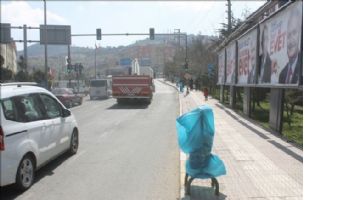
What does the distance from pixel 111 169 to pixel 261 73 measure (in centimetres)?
816

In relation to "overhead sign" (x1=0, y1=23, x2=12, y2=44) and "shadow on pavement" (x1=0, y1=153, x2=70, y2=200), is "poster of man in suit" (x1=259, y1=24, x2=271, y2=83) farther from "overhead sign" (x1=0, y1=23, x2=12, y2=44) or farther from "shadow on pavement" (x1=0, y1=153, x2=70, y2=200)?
"overhead sign" (x1=0, y1=23, x2=12, y2=44)

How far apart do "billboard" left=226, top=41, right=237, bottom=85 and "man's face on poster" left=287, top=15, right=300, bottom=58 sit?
40.4 ft

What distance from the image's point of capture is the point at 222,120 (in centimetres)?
1931

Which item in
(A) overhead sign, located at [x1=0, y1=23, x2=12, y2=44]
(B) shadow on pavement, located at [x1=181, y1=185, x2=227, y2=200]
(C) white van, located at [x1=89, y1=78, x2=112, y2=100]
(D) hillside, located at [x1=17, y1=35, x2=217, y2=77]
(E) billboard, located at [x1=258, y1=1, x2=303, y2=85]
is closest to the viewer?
(B) shadow on pavement, located at [x1=181, y1=185, x2=227, y2=200]

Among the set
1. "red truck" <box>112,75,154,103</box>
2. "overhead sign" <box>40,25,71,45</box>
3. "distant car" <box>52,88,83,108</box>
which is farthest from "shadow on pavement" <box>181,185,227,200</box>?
"overhead sign" <box>40,25,71,45</box>

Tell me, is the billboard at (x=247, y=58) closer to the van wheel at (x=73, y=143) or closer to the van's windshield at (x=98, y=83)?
the van wheel at (x=73, y=143)

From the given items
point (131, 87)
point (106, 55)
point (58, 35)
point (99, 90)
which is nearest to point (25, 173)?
point (131, 87)

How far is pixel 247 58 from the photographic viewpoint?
776 inches

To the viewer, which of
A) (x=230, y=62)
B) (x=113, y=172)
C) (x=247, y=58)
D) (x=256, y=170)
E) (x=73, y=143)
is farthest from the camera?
(x=230, y=62)

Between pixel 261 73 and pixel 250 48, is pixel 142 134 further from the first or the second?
pixel 250 48

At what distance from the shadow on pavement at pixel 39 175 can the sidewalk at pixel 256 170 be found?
2571 millimetres

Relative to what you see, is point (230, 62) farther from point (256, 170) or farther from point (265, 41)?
point (256, 170)

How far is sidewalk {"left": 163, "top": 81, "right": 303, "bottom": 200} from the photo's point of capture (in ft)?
22.8

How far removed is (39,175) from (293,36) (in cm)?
653
